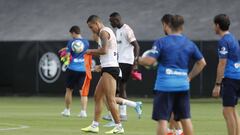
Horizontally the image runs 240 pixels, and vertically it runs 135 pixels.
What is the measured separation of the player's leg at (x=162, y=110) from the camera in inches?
450

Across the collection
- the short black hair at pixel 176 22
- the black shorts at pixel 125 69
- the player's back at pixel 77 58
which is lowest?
the black shorts at pixel 125 69

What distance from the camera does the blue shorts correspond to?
1148 cm

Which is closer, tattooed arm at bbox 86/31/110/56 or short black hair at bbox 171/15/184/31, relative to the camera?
short black hair at bbox 171/15/184/31

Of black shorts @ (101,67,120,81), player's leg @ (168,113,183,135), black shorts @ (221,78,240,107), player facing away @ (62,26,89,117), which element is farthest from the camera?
player facing away @ (62,26,89,117)

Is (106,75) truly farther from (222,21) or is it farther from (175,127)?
(222,21)

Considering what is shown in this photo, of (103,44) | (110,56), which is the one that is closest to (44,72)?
(110,56)

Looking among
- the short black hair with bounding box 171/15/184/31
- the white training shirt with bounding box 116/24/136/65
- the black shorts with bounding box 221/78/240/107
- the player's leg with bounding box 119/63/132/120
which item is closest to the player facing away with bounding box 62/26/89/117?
the white training shirt with bounding box 116/24/136/65

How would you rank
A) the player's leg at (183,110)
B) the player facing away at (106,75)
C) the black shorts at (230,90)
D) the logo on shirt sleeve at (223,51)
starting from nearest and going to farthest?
the player's leg at (183,110) < the logo on shirt sleeve at (223,51) < the black shorts at (230,90) < the player facing away at (106,75)

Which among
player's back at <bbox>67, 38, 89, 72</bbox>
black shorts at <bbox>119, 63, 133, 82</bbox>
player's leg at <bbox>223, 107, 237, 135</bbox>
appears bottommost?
player's leg at <bbox>223, 107, 237, 135</bbox>

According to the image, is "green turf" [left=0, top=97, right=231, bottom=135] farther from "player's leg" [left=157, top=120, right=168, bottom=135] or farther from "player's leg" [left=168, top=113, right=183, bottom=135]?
"player's leg" [left=157, top=120, right=168, bottom=135]

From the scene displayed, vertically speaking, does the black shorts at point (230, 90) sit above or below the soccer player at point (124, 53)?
below

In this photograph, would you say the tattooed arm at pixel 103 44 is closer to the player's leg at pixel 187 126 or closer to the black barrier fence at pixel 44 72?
the player's leg at pixel 187 126

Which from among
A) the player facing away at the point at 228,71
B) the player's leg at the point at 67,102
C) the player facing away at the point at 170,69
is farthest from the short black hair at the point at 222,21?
the player's leg at the point at 67,102

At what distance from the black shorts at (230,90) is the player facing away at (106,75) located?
2.98 metres
